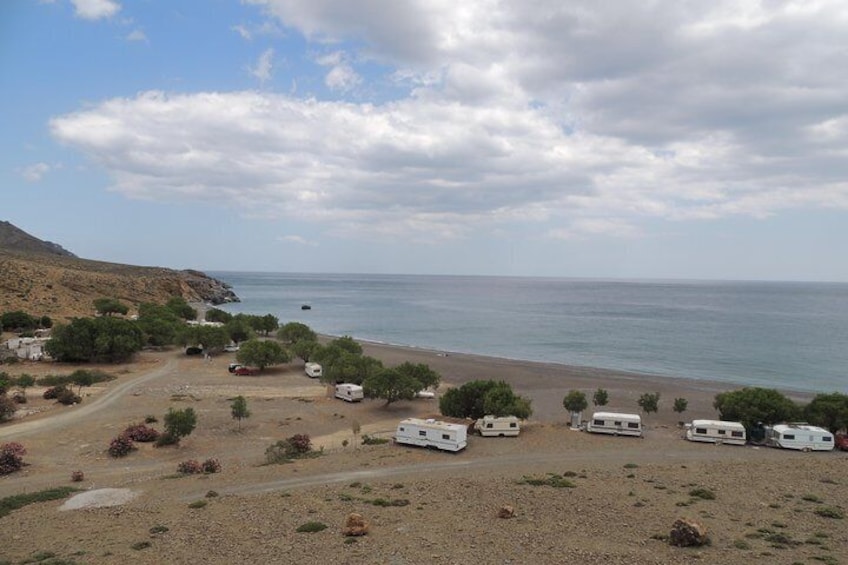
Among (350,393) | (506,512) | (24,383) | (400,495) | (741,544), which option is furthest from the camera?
(350,393)

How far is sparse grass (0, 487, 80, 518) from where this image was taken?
22.2m

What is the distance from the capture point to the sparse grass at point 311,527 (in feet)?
63.7

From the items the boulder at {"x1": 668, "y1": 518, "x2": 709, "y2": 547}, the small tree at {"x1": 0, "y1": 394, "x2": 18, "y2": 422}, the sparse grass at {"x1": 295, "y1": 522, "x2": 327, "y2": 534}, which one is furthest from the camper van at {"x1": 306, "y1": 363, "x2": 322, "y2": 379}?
the boulder at {"x1": 668, "y1": 518, "x2": 709, "y2": 547}

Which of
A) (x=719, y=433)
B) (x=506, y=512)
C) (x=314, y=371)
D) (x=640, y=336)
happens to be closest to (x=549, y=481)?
(x=506, y=512)

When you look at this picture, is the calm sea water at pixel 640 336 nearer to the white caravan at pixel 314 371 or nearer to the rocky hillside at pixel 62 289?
the rocky hillside at pixel 62 289

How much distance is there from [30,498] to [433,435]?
17.7 metres

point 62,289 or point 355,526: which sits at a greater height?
point 62,289

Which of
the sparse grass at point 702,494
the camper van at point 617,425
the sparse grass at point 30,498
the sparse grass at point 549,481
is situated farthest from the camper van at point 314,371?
the sparse grass at point 702,494

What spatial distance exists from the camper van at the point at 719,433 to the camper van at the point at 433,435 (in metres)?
13.7

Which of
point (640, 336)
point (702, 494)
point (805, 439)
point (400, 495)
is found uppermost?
point (640, 336)

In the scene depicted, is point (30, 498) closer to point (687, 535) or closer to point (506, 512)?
point (506, 512)

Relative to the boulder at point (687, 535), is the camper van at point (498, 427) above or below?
below

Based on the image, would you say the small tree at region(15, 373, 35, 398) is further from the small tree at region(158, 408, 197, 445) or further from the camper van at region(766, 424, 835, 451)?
the camper van at region(766, 424, 835, 451)

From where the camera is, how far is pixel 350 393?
144 ft
